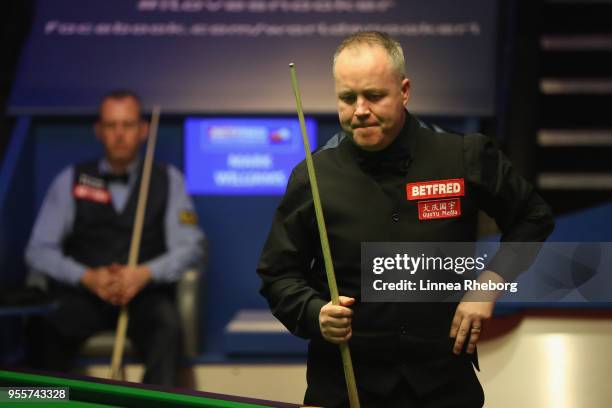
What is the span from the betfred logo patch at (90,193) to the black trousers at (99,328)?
0.39 m

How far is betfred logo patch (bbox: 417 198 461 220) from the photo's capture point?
182 centimetres

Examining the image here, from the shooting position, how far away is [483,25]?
4.20 m

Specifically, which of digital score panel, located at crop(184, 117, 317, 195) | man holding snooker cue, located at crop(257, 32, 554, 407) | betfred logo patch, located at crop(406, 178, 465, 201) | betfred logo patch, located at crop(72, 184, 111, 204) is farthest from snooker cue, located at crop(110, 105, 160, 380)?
betfred logo patch, located at crop(406, 178, 465, 201)

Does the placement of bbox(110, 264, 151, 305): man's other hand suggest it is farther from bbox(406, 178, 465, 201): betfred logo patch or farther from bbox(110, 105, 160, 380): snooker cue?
bbox(406, 178, 465, 201): betfred logo patch

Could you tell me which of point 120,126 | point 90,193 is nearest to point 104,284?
point 90,193

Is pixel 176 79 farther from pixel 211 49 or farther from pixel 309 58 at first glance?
pixel 309 58

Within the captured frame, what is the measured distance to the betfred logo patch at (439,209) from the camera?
1822mm

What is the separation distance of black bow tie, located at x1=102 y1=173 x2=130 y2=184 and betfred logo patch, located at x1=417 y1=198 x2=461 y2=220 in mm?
2269

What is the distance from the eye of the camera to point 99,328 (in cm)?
368

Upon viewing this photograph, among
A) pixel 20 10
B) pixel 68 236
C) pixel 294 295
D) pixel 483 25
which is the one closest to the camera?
pixel 294 295

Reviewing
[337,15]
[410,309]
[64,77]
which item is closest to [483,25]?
[337,15]

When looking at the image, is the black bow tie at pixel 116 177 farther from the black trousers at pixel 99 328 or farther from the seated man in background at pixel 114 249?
the black trousers at pixel 99 328

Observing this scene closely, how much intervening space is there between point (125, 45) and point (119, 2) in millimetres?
219

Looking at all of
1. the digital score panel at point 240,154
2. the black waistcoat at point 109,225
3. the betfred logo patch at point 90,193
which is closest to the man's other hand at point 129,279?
the black waistcoat at point 109,225
